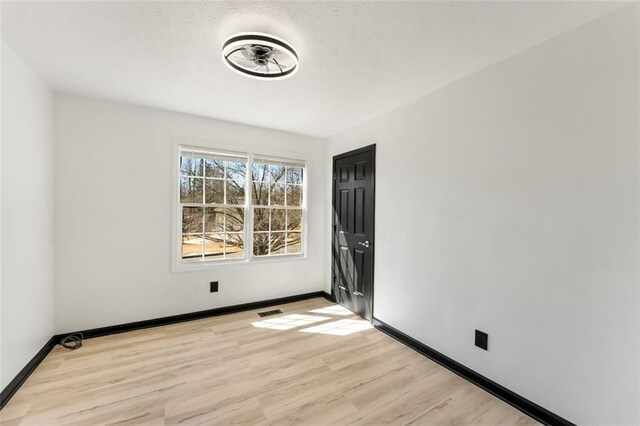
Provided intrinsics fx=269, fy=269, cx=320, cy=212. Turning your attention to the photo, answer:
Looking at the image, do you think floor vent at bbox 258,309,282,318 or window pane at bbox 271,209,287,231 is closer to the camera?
floor vent at bbox 258,309,282,318

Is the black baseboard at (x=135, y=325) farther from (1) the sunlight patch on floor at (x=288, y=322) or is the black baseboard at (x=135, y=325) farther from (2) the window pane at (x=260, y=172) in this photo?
(2) the window pane at (x=260, y=172)

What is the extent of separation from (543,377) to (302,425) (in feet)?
5.31

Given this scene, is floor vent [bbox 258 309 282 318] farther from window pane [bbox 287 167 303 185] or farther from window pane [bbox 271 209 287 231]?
window pane [bbox 287 167 303 185]

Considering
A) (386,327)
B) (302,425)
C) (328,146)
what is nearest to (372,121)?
(328,146)

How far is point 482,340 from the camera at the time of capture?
2.14 m

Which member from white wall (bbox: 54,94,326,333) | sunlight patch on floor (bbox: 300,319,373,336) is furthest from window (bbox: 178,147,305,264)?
sunlight patch on floor (bbox: 300,319,373,336)

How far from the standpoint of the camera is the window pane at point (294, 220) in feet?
13.4

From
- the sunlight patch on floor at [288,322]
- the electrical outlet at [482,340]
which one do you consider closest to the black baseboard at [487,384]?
the electrical outlet at [482,340]

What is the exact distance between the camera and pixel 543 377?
1.79 m

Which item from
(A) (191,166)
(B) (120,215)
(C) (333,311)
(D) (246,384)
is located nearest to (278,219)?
(A) (191,166)

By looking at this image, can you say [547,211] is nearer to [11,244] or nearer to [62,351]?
[11,244]

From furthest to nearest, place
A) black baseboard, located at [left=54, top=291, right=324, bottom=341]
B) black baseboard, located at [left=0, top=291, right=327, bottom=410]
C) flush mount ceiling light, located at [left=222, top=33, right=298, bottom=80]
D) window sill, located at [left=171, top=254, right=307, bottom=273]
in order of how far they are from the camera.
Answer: window sill, located at [left=171, top=254, right=307, bottom=273], black baseboard, located at [left=54, top=291, right=324, bottom=341], black baseboard, located at [left=0, top=291, right=327, bottom=410], flush mount ceiling light, located at [left=222, top=33, right=298, bottom=80]

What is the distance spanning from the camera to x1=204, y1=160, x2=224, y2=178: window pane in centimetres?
345

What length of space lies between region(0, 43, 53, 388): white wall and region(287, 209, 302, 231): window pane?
2611 mm
